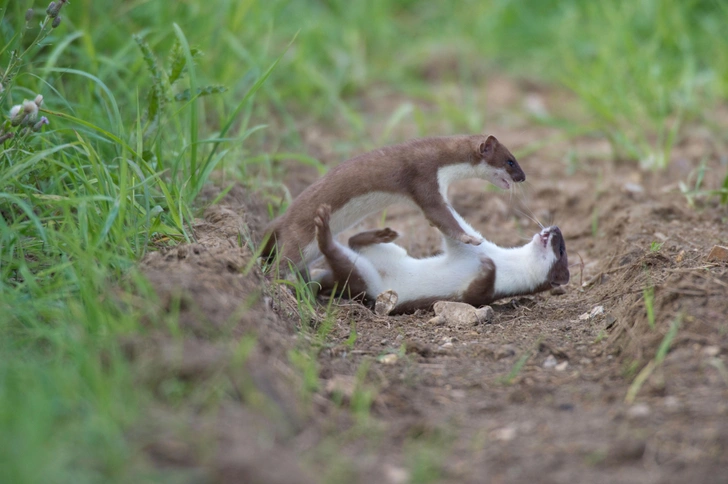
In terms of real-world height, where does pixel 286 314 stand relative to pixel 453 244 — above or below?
below

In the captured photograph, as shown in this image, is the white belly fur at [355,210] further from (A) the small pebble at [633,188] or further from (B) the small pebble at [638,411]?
(A) the small pebble at [633,188]

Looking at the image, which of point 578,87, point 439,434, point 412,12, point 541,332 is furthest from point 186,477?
point 412,12

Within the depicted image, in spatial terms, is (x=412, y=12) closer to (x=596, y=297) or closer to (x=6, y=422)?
(x=596, y=297)

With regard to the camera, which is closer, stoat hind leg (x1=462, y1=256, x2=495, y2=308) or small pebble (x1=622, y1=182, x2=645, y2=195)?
stoat hind leg (x1=462, y1=256, x2=495, y2=308)

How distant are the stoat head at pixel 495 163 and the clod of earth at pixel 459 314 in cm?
87

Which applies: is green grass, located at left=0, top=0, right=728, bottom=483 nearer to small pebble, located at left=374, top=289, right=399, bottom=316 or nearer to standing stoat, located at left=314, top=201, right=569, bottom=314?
small pebble, located at left=374, top=289, right=399, bottom=316

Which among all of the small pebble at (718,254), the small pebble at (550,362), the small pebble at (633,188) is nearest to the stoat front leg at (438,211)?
the small pebble at (550,362)

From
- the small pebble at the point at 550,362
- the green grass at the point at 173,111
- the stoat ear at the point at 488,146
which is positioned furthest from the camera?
the stoat ear at the point at 488,146

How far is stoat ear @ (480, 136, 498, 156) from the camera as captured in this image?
180 inches

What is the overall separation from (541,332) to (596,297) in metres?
0.60

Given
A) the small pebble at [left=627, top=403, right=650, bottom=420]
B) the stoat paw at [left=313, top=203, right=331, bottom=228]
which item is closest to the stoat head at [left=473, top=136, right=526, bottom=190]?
the stoat paw at [left=313, top=203, right=331, bottom=228]

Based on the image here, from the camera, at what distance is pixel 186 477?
7.07 ft

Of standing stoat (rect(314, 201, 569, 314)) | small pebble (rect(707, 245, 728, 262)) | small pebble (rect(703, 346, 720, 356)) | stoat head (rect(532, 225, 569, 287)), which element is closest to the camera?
small pebble (rect(703, 346, 720, 356))

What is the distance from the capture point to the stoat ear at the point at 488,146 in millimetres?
4562
